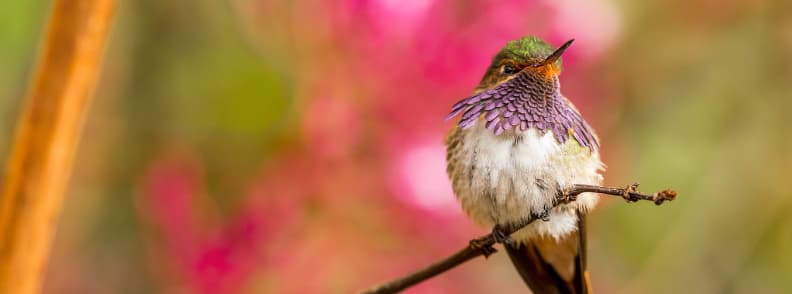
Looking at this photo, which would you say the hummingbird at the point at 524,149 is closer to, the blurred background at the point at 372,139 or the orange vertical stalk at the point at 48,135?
the orange vertical stalk at the point at 48,135

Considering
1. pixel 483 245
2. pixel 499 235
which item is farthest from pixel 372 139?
pixel 483 245

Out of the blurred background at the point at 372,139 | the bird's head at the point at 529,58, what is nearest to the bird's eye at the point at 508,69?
the bird's head at the point at 529,58

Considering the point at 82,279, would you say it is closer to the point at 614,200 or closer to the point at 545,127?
the point at 614,200

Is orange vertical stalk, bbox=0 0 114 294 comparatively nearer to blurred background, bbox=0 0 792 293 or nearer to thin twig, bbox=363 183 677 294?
thin twig, bbox=363 183 677 294

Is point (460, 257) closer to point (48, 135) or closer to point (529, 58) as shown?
point (529, 58)

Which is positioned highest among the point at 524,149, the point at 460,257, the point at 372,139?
the point at 372,139

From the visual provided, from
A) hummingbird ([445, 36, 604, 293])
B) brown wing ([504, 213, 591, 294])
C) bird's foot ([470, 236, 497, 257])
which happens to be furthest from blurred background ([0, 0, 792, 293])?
bird's foot ([470, 236, 497, 257])

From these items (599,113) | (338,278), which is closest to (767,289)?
(599,113)
